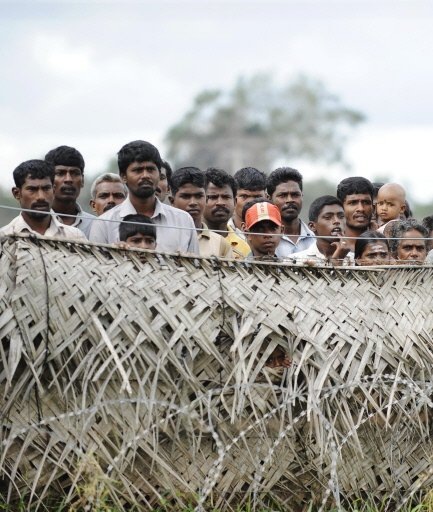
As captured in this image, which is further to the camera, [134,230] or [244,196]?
[244,196]

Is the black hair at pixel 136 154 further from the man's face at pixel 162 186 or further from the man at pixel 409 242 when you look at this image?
the man at pixel 409 242

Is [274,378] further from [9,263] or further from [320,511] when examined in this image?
[9,263]

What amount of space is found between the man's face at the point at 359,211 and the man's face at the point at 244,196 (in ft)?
2.13

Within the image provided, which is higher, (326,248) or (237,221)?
(237,221)

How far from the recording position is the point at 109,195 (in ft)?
26.2

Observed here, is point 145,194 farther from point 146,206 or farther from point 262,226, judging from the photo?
point 262,226

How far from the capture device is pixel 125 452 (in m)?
5.28

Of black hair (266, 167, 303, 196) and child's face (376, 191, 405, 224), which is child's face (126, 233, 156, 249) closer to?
black hair (266, 167, 303, 196)

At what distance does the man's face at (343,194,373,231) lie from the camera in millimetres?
8203

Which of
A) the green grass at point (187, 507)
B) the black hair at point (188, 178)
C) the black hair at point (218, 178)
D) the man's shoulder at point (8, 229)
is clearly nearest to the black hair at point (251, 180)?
the black hair at point (218, 178)

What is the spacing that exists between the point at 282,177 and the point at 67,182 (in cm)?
155

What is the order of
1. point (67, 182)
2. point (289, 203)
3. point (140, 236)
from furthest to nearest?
1. point (289, 203)
2. point (67, 182)
3. point (140, 236)

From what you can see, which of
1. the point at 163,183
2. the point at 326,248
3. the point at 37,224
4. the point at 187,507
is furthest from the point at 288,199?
the point at 187,507

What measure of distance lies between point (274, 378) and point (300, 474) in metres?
0.47
